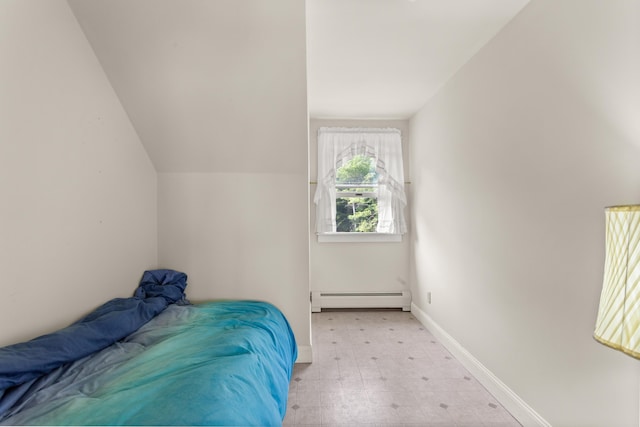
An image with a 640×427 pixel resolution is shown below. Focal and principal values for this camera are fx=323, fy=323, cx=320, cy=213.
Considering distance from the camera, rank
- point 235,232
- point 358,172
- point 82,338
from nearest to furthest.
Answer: point 82,338
point 235,232
point 358,172

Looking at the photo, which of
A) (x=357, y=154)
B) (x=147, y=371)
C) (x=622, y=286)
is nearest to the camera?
(x=622, y=286)

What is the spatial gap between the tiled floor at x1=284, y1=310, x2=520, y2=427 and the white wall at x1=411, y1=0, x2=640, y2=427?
243 millimetres

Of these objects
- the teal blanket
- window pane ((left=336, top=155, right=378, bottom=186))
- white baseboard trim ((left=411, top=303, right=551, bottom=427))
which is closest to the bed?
the teal blanket

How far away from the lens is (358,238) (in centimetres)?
397

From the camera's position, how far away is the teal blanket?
96 cm

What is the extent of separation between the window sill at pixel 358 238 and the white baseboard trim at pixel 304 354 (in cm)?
162

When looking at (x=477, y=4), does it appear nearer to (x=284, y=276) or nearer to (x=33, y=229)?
(x=284, y=276)

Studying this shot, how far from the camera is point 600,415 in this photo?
1.36 meters

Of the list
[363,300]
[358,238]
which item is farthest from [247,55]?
[363,300]

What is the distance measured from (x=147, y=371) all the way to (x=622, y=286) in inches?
61.5

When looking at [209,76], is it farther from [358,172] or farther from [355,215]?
[355,215]

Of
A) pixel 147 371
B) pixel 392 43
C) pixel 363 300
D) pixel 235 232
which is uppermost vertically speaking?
pixel 392 43

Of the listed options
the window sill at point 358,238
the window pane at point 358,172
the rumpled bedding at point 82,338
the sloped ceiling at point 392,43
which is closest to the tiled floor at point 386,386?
the rumpled bedding at point 82,338

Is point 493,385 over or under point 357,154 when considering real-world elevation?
under
